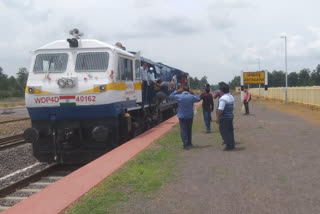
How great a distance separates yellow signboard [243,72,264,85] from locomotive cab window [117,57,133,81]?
2931cm

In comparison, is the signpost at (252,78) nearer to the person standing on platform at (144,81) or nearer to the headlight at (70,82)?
the person standing on platform at (144,81)

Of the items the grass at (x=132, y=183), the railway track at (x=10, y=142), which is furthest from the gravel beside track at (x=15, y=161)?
the grass at (x=132, y=183)

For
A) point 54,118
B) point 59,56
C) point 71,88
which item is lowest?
point 54,118

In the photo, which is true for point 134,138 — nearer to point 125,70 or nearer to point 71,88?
point 125,70

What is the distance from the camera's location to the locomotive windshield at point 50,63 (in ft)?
35.8

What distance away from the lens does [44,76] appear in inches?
425

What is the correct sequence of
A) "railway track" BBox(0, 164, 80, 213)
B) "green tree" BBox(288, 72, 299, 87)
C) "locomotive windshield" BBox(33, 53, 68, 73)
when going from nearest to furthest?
1. "railway track" BBox(0, 164, 80, 213)
2. "locomotive windshield" BBox(33, 53, 68, 73)
3. "green tree" BBox(288, 72, 299, 87)

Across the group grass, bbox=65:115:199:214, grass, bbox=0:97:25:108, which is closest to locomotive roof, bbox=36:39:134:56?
grass, bbox=65:115:199:214

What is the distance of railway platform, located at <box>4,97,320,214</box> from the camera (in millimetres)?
5512

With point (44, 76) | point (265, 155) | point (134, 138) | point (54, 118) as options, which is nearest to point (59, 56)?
point (44, 76)

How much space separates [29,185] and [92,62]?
12.1 ft

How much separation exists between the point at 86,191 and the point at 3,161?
6.59 m

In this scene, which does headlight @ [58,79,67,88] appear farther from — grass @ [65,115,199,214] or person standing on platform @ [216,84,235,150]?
person standing on platform @ [216,84,235,150]

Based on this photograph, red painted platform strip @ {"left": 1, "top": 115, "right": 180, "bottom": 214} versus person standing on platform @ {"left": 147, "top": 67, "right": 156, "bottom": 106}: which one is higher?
person standing on platform @ {"left": 147, "top": 67, "right": 156, "bottom": 106}
